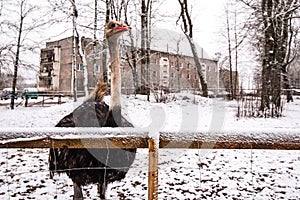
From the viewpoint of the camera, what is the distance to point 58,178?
171 inches

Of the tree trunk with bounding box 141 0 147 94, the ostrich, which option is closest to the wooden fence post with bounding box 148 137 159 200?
the ostrich

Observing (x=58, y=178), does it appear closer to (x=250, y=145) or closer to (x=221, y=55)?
(x=250, y=145)

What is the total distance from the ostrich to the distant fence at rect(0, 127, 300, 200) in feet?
2.11

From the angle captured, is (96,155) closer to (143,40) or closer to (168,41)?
(143,40)

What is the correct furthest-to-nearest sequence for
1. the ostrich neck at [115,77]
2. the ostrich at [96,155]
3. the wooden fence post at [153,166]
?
1. the ostrich neck at [115,77]
2. the ostrich at [96,155]
3. the wooden fence post at [153,166]

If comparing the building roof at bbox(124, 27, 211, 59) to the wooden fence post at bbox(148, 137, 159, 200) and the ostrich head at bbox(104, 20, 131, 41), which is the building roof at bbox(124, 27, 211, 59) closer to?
the ostrich head at bbox(104, 20, 131, 41)

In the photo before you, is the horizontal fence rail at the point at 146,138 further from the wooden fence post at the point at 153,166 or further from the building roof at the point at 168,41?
the building roof at the point at 168,41

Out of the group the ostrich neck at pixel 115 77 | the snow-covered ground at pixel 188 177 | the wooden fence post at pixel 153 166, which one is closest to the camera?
the wooden fence post at pixel 153 166

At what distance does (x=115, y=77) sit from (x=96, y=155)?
110 centimetres

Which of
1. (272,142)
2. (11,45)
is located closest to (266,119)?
(272,142)

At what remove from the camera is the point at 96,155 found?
2.73 m

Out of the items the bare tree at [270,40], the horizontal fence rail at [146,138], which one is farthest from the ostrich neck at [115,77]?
the bare tree at [270,40]

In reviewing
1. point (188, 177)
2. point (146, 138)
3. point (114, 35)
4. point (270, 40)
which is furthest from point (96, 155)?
point (270, 40)

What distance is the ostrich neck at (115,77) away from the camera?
3.25 meters
